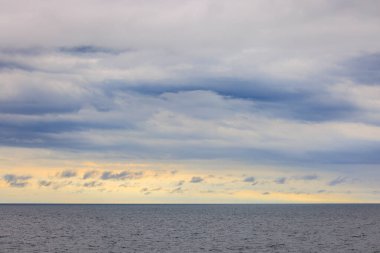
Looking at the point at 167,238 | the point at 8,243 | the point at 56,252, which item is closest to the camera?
the point at 56,252

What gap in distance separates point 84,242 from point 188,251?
25638 millimetres

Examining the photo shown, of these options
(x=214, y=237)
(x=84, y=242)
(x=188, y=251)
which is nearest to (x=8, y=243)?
(x=84, y=242)

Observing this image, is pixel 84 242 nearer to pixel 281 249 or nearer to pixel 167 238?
pixel 167 238

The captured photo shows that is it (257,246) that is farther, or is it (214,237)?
(214,237)

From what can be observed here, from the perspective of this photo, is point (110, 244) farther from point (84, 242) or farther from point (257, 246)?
point (257, 246)

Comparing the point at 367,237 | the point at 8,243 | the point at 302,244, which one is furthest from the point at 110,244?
the point at 367,237

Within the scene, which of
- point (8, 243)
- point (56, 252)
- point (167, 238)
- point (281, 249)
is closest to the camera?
point (56, 252)

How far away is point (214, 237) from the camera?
362 ft

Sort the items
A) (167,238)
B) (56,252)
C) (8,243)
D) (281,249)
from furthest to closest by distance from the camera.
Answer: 1. (167,238)
2. (8,243)
3. (281,249)
4. (56,252)

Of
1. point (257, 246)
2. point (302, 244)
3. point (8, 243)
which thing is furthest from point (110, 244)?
point (302, 244)

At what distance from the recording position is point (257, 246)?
302 feet

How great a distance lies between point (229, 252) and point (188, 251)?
292 inches

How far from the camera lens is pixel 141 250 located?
282ft

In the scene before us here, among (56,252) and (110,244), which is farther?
(110,244)
